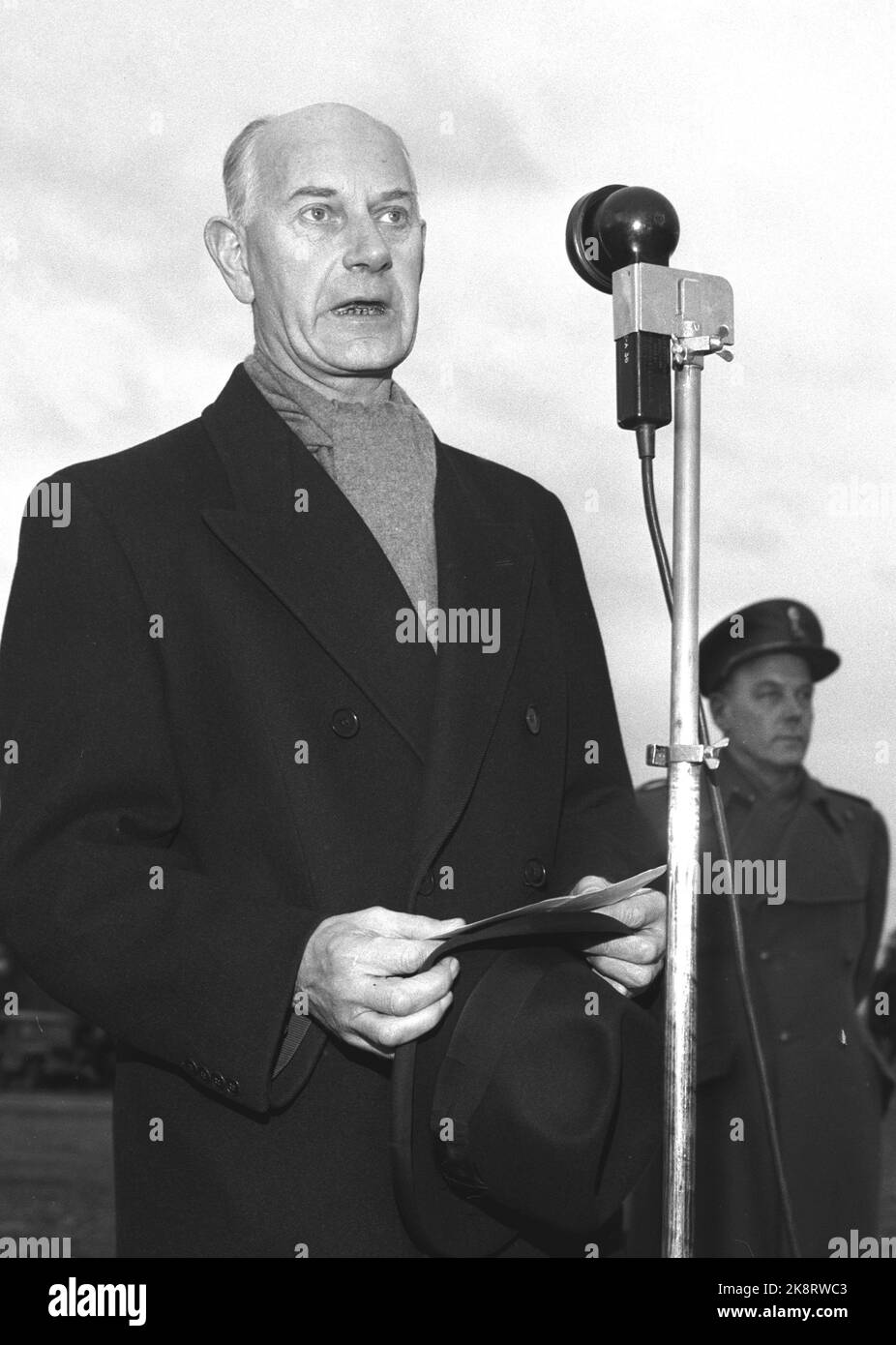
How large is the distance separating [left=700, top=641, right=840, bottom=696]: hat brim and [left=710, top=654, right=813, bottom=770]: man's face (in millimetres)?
12

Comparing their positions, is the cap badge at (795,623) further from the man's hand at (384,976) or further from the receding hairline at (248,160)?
the man's hand at (384,976)

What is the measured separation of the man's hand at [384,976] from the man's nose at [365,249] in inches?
31.1

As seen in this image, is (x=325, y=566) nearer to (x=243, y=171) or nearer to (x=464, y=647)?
(x=464, y=647)

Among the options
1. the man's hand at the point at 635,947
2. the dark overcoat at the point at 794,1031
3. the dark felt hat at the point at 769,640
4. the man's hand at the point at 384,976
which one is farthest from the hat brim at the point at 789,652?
the man's hand at the point at 384,976

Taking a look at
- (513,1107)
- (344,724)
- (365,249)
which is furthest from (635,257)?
(513,1107)

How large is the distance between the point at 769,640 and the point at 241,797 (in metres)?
2.76

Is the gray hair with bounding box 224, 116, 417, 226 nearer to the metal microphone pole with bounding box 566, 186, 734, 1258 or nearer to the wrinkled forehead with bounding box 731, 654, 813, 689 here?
the metal microphone pole with bounding box 566, 186, 734, 1258

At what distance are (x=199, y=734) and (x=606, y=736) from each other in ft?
1.79

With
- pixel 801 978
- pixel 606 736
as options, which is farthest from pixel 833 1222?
pixel 606 736

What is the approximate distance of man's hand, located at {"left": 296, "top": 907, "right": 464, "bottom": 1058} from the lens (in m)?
1.43

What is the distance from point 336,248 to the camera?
1.90 metres

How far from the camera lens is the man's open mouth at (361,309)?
189 cm

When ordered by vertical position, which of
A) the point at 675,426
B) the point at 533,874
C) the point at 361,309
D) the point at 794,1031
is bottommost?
the point at 794,1031

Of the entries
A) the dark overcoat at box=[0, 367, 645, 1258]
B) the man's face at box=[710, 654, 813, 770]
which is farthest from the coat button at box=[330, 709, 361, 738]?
the man's face at box=[710, 654, 813, 770]
